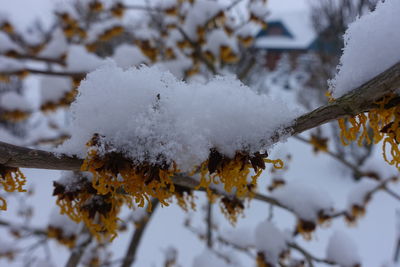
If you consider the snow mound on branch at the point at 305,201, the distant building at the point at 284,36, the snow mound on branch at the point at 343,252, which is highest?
the distant building at the point at 284,36

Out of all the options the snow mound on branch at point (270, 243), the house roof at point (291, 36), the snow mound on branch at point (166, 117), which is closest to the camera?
the snow mound on branch at point (166, 117)

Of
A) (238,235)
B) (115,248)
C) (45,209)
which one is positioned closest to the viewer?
(238,235)

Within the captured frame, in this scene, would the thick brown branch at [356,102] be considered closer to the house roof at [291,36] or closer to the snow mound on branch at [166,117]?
the snow mound on branch at [166,117]

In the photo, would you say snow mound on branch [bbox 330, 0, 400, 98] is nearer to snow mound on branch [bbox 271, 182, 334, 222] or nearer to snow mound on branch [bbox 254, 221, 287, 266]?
snow mound on branch [bbox 271, 182, 334, 222]

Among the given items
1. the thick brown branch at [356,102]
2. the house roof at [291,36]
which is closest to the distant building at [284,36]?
the house roof at [291,36]

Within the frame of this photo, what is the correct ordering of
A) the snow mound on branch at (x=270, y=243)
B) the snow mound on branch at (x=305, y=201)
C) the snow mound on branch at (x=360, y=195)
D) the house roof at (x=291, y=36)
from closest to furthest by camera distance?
1. the snow mound on branch at (x=305, y=201)
2. the snow mound on branch at (x=270, y=243)
3. the snow mound on branch at (x=360, y=195)
4. the house roof at (x=291, y=36)

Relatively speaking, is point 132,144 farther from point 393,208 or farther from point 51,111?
point 393,208

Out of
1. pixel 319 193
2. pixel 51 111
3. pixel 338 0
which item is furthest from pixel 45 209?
pixel 338 0

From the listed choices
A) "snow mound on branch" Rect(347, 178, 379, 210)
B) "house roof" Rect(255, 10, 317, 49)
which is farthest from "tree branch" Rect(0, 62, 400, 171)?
"house roof" Rect(255, 10, 317, 49)
